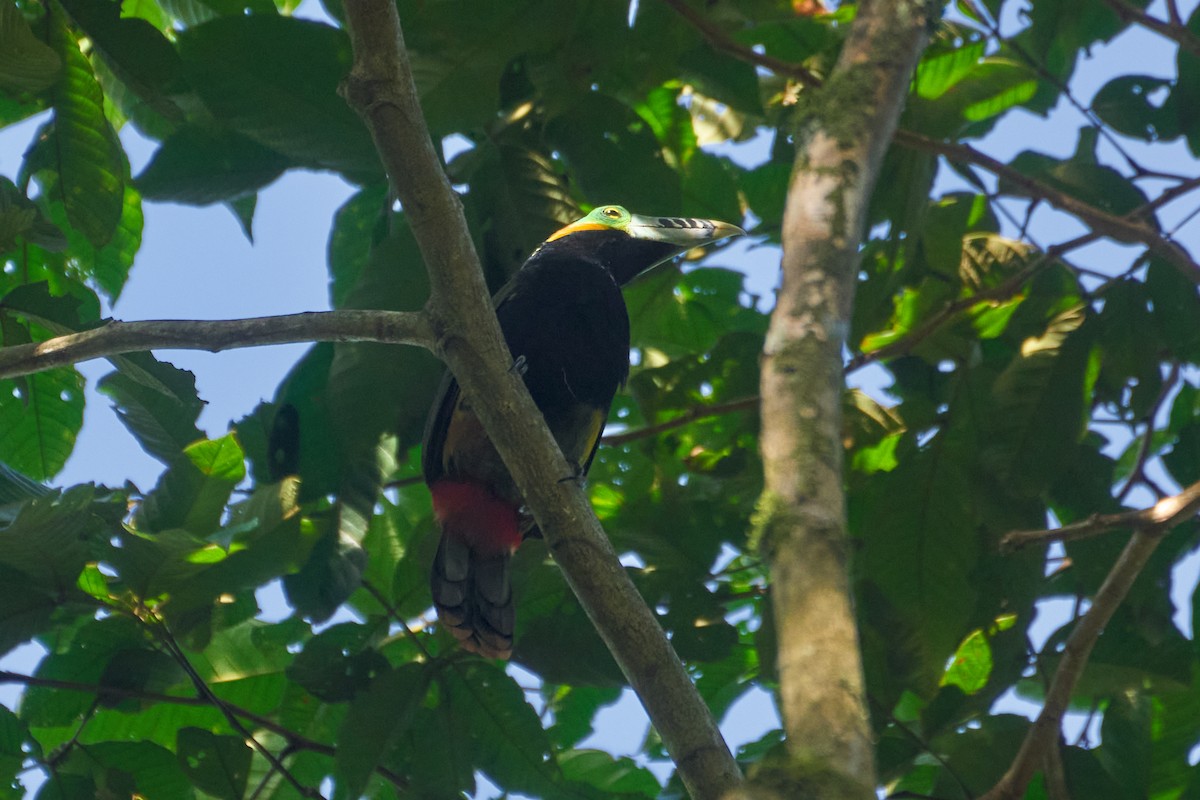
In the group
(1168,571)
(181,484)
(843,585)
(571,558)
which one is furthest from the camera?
(1168,571)

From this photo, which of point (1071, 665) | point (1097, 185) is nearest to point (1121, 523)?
point (1071, 665)

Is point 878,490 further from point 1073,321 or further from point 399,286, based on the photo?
point 399,286

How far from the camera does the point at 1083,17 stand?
3303 millimetres

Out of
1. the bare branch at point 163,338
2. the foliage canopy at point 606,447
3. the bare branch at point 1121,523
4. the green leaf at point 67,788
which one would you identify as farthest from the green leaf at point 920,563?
the green leaf at point 67,788

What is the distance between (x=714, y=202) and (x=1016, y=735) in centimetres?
158

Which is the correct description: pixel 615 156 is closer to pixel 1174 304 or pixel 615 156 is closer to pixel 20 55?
pixel 20 55

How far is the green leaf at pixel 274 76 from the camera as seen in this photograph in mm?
2533

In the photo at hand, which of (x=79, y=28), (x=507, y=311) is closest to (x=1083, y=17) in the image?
(x=507, y=311)

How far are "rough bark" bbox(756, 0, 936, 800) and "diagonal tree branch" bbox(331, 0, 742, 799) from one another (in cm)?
56

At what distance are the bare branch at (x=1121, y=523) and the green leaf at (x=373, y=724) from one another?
1.20 metres

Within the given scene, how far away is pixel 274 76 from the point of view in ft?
8.35

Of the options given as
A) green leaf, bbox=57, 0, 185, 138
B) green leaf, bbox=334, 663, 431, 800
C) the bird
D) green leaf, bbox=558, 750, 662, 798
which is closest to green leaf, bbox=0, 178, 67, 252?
green leaf, bbox=57, 0, 185, 138

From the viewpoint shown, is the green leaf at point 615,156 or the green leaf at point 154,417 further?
the green leaf at point 615,156

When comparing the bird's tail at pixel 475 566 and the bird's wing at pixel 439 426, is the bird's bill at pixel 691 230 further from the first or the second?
the bird's tail at pixel 475 566
